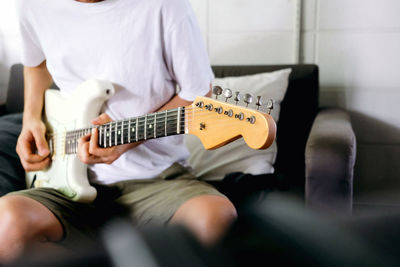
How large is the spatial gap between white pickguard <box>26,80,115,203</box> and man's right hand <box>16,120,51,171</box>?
0.03 metres

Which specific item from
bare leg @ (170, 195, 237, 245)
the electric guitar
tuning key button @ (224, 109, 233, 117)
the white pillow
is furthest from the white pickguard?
the white pillow

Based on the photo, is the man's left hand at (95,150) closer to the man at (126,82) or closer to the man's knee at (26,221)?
the man at (126,82)

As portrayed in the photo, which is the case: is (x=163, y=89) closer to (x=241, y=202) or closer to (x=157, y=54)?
(x=157, y=54)

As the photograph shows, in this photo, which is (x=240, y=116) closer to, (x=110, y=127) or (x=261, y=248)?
(x=110, y=127)

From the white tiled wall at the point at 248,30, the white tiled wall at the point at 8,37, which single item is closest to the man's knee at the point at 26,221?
the white tiled wall at the point at 248,30

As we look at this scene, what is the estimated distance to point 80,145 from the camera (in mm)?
1076

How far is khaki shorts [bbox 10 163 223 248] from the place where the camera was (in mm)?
1016

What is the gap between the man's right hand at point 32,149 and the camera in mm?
1257

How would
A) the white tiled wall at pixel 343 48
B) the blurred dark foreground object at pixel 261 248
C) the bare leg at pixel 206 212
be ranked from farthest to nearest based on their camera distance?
the white tiled wall at pixel 343 48, the bare leg at pixel 206 212, the blurred dark foreground object at pixel 261 248

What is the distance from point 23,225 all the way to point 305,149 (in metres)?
0.81

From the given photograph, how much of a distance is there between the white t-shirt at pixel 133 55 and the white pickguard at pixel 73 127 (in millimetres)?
52

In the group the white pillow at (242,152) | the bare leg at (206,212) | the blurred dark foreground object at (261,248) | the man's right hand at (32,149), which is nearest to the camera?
the blurred dark foreground object at (261,248)

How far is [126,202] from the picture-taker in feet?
3.66

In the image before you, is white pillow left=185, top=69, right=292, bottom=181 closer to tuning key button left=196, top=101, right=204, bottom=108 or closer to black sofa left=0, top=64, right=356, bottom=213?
black sofa left=0, top=64, right=356, bottom=213
